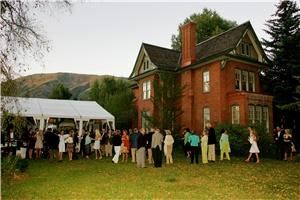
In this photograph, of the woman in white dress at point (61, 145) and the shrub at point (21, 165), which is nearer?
the shrub at point (21, 165)

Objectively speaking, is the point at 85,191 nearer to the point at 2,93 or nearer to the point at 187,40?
the point at 2,93

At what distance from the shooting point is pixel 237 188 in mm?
10555

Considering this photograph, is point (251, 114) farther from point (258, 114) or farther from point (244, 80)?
point (244, 80)

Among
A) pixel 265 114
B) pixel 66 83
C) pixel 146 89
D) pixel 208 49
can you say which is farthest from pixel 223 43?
pixel 66 83

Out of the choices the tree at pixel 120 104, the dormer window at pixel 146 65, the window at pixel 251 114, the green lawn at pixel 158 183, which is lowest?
the green lawn at pixel 158 183

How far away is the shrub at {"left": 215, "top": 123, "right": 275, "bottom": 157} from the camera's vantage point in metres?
21.7

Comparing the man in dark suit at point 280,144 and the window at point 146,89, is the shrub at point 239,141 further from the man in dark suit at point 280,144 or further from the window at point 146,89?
the window at point 146,89

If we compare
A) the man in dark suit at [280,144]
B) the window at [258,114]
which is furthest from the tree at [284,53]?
the man in dark suit at [280,144]

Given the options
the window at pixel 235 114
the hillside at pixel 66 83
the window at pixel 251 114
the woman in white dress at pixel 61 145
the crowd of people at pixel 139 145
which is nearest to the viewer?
the crowd of people at pixel 139 145

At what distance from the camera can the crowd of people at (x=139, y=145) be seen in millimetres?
16953

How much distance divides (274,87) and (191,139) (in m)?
14.5

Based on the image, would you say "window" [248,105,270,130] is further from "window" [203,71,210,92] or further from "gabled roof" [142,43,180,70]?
"gabled roof" [142,43,180,70]

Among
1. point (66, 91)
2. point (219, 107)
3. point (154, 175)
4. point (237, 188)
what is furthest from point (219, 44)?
point (66, 91)

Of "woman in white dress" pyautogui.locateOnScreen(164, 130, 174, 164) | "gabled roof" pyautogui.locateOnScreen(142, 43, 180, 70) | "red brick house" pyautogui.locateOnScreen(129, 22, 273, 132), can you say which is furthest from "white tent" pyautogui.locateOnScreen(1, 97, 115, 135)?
"woman in white dress" pyautogui.locateOnScreen(164, 130, 174, 164)
